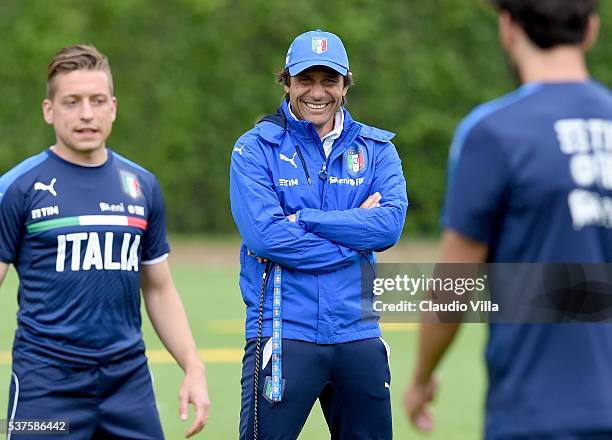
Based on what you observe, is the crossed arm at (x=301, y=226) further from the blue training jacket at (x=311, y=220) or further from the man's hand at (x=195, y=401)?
the man's hand at (x=195, y=401)

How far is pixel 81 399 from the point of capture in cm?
479

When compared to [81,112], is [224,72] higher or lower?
higher

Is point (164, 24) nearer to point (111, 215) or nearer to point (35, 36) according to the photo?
point (35, 36)

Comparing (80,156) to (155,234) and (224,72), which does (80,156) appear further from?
(224,72)

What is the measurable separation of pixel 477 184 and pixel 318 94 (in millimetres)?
2529

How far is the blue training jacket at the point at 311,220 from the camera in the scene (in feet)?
17.7

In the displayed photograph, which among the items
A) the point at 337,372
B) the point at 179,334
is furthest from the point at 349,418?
the point at 179,334

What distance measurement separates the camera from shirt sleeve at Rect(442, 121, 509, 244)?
321 cm

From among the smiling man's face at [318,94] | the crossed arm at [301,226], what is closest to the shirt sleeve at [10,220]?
the crossed arm at [301,226]

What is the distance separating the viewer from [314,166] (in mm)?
5562

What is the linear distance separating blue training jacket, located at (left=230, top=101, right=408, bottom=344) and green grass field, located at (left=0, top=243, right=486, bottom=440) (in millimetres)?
3165

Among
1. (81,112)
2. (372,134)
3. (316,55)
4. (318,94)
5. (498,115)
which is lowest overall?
(498,115)

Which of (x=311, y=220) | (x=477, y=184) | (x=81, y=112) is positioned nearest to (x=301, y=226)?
(x=311, y=220)

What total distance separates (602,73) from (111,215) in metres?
21.6
